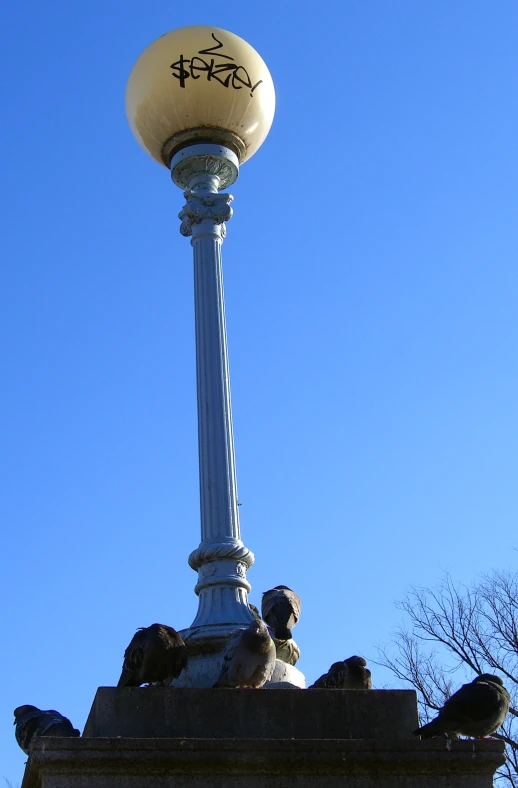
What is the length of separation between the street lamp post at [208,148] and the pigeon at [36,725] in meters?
2.24

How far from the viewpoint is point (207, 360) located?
11.4 meters

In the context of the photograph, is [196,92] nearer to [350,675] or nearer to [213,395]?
[213,395]

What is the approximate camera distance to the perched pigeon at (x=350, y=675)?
8875 millimetres

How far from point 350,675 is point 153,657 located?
156 cm

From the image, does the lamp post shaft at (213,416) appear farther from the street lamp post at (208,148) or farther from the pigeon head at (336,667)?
the pigeon head at (336,667)

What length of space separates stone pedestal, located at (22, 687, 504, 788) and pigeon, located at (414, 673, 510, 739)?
157mm

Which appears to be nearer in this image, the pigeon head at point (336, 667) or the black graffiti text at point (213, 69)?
the pigeon head at point (336, 667)

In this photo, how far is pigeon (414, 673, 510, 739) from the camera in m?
7.88

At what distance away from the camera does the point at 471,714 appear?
7898 millimetres

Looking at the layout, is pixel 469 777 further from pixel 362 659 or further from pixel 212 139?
pixel 212 139

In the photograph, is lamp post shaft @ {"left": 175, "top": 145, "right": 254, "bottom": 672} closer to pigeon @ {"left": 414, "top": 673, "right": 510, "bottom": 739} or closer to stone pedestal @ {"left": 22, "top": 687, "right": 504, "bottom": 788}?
stone pedestal @ {"left": 22, "top": 687, "right": 504, "bottom": 788}

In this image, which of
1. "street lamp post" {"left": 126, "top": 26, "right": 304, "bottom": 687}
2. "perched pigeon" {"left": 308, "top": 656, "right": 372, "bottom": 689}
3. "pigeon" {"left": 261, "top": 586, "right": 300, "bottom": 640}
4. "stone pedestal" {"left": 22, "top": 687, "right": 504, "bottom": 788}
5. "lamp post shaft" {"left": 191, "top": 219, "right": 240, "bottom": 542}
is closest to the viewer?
"stone pedestal" {"left": 22, "top": 687, "right": 504, "bottom": 788}

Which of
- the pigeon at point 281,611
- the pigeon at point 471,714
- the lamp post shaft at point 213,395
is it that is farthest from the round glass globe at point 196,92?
the pigeon at point 471,714

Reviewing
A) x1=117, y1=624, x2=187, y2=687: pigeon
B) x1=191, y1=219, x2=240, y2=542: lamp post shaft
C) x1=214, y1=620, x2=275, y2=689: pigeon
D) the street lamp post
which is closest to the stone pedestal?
x1=214, y1=620, x2=275, y2=689: pigeon
